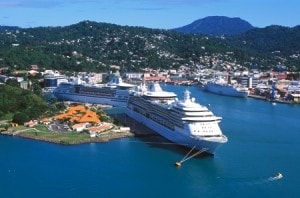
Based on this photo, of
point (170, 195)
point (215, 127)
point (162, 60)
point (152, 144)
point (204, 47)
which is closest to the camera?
point (170, 195)

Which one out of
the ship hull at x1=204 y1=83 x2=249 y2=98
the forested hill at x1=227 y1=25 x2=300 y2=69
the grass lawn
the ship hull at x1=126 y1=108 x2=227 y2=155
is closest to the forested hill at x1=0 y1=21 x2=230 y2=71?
the forested hill at x1=227 y1=25 x2=300 y2=69

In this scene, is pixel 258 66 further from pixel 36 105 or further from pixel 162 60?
pixel 36 105

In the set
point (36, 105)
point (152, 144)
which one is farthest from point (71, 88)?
point (152, 144)

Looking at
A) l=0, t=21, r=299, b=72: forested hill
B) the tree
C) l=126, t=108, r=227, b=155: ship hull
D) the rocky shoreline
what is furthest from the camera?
l=0, t=21, r=299, b=72: forested hill

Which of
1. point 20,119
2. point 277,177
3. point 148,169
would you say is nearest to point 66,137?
point 20,119

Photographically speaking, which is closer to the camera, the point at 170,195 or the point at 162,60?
the point at 170,195

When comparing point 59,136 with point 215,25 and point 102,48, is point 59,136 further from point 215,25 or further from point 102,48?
point 215,25

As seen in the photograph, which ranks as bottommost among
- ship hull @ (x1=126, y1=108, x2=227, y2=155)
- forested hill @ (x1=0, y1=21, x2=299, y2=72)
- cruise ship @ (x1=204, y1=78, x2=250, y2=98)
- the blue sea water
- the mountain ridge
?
the blue sea water

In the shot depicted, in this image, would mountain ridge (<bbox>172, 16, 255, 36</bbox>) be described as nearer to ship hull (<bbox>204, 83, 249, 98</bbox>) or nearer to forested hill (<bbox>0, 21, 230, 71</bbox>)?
forested hill (<bbox>0, 21, 230, 71</bbox>)

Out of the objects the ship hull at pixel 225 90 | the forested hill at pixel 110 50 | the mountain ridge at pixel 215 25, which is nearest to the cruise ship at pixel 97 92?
the ship hull at pixel 225 90
